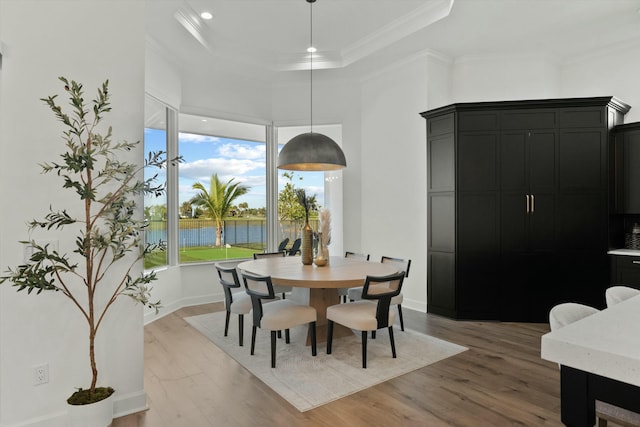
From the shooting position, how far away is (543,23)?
4352 millimetres

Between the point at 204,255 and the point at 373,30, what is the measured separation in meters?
3.91

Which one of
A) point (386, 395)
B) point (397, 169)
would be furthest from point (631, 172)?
point (386, 395)

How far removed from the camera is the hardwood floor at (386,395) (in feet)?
8.07

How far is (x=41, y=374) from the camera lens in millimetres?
2256

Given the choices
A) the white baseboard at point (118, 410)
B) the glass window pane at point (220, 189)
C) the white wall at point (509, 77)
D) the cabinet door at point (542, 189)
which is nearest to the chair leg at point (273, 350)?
the white baseboard at point (118, 410)

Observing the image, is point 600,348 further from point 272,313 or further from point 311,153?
point 311,153

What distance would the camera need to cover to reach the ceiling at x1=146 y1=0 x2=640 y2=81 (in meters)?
4.09

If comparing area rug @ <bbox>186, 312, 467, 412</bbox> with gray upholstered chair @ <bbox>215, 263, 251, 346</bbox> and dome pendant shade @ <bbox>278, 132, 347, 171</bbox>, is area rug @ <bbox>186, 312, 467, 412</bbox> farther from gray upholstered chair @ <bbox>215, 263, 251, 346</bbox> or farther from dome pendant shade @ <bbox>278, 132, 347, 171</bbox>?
dome pendant shade @ <bbox>278, 132, 347, 171</bbox>

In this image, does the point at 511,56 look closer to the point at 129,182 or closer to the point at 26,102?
the point at 129,182

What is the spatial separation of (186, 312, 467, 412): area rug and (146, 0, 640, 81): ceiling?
136 inches

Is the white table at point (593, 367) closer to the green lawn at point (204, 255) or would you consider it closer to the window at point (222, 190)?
the window at point (222, 190)

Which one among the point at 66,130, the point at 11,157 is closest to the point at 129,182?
the point at 66,130

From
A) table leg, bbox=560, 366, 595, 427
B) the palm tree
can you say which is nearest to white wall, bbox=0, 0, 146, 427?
table leg, bbox=560, 366, 595, 427

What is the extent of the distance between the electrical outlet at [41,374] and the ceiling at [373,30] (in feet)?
11.2
